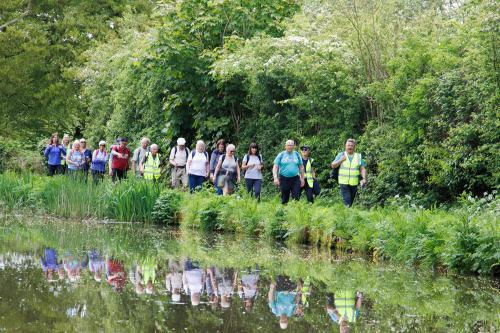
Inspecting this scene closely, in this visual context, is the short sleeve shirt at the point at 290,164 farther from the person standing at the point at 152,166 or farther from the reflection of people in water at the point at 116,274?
the reflection of people in water at the point at 116,274

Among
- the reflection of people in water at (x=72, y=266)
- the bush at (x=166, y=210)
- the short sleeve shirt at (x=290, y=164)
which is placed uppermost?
the short sleeve shirt at (x=290, y=164)

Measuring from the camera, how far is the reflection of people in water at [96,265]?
34.7 ft

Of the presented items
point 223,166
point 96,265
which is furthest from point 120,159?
point 96,265

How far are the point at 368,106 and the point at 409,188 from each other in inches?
124

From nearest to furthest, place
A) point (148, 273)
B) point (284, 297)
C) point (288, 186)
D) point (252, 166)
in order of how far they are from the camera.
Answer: point (284, 297), point (148, 273), point (288, 186), point (252, 166)

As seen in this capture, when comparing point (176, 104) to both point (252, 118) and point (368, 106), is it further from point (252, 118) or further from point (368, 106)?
point (368, 106)

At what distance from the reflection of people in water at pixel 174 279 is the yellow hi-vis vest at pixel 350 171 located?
6.00 m

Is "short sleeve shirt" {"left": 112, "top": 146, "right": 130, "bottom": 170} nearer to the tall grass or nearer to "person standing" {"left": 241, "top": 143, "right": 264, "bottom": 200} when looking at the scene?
the tall grass

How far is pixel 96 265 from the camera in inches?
456

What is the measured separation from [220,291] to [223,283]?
2.13ft

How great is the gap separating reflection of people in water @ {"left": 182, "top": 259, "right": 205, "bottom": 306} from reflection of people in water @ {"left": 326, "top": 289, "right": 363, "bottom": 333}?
4.23ft

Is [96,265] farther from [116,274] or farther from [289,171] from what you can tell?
[289,171]

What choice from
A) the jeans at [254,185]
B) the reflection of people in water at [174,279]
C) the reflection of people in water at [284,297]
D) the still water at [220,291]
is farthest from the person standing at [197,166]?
the reflection of people in water at [284,297]

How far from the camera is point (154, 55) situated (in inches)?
1030
